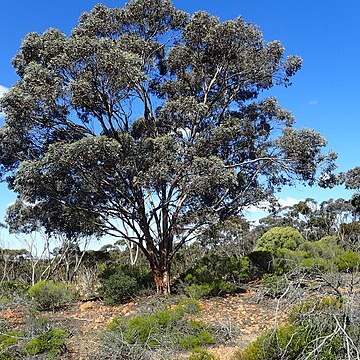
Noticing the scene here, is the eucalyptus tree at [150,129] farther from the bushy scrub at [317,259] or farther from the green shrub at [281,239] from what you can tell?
the green shrub at [281,239]

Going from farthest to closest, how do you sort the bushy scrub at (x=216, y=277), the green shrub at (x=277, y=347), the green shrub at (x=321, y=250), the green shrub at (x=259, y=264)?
1. the green shrub at (x=321, y=250)
2. the green shrub at (x=259, y=264)
3. the bushy scrub at (x=216, y=277)
4. the green shrub at (x=277, y=347)

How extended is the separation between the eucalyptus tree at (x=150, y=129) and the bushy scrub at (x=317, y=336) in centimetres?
361

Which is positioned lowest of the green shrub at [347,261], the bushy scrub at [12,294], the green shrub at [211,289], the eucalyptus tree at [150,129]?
the green shrub at [211,289]

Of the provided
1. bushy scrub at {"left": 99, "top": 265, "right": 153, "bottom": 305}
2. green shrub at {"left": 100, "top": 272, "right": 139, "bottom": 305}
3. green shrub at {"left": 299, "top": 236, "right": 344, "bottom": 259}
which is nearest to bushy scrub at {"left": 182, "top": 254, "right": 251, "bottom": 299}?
bushy scrub at {"left": 99, "top": 265, "right": 153, "bottom": 305}

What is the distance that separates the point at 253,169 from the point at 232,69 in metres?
2.60

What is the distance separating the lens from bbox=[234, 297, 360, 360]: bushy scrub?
4973 millimetres

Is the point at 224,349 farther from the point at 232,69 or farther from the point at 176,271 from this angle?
the point at 176,271

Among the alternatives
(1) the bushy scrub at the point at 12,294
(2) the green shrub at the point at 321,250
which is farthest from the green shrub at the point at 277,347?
(2) the green shrub at the point at 321,250

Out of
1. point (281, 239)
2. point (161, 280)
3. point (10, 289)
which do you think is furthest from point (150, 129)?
point (281, 239)

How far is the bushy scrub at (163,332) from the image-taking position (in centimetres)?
701

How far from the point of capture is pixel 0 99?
30.6 feet

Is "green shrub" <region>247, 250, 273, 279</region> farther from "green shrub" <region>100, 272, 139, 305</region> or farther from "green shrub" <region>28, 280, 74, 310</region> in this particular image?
"green shrub" <region>28, 280, 74, 310</region>

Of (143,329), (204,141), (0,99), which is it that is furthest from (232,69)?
(143,329)

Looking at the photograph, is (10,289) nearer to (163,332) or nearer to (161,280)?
(161,280)
